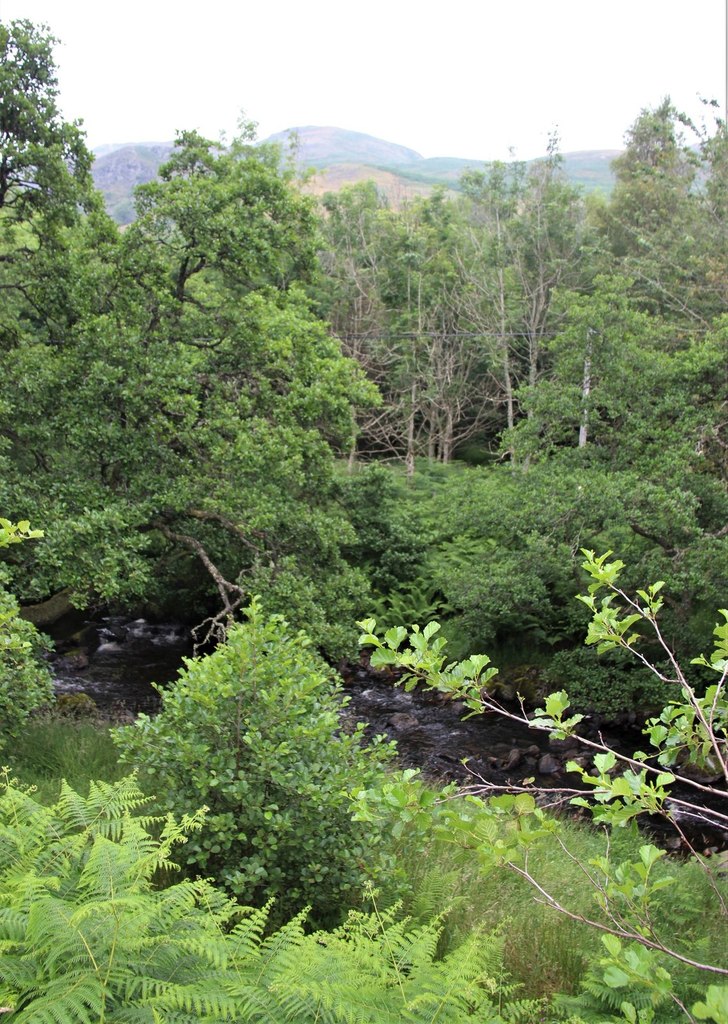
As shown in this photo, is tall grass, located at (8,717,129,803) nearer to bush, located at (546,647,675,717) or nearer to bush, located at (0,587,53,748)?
bush, located at (0,587,53,748)

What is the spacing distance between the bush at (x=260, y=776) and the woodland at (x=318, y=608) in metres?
0.03

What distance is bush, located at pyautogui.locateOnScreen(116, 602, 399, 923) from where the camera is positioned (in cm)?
478

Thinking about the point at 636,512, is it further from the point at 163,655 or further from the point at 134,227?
the point at 163,655

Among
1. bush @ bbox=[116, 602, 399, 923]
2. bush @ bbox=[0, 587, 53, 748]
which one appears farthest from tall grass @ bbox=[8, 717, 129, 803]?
bush @ bbox=[116, 602, 399, 923]

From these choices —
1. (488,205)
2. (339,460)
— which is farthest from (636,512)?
(488,205)

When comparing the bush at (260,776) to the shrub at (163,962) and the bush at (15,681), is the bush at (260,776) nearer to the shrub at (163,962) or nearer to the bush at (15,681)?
the shrub at (163,962)

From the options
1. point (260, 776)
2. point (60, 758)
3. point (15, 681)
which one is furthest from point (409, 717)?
point (260, 776)

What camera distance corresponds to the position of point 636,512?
13.1 meters

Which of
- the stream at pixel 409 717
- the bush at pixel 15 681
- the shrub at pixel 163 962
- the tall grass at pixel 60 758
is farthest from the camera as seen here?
the stream at pixel 409 717

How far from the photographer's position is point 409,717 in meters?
14.9

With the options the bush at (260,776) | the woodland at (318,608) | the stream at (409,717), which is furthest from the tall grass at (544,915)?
the stream at (409,717)

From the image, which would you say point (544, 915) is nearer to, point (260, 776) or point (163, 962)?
point (260, 776)

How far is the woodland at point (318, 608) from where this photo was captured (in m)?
3.16

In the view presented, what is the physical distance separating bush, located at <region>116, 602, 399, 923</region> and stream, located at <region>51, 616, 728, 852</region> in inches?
237
